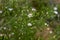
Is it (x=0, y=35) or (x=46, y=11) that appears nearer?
(x=0, y=35)

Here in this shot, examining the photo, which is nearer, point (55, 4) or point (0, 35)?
point (0, 35)

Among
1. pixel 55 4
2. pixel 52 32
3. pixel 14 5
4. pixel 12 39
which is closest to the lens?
pixel 12 39

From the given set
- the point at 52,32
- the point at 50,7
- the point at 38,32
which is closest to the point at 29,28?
the point at 38,32

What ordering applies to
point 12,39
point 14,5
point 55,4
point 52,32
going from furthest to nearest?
point 55,4, point 14,5, point 52,32, point 12,39

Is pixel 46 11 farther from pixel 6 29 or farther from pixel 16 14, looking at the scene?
pixel 6 29

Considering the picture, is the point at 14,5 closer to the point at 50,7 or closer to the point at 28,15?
the point at 28,15

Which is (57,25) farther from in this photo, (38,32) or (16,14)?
(16,14)

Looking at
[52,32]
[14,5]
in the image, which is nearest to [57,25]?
[52,32]

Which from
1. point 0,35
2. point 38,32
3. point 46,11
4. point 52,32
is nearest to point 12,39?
point 0,35
